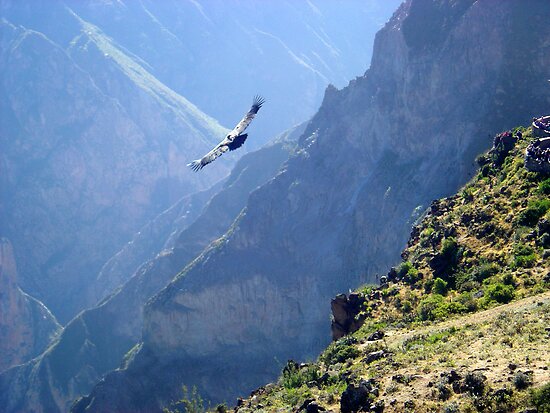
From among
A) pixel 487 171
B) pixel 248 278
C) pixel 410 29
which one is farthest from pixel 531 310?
pixel 248 278

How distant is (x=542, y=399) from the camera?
77.9ft

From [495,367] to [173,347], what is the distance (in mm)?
162910

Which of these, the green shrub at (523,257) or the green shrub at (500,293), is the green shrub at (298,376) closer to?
the green shrub at (500,293)

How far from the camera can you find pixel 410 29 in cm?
15438

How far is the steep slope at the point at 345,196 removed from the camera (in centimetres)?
12650

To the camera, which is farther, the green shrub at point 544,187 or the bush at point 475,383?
the green shrub at point 544,187

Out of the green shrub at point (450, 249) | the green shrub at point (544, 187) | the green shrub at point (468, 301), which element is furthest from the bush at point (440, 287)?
the green shrub at point (544, 187)

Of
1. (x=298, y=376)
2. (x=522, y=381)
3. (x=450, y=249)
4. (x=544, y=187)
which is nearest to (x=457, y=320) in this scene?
(x=298, y=376)

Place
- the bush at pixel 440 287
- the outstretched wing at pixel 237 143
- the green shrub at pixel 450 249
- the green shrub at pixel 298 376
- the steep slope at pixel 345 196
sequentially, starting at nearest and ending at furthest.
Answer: the outstretched wing at pixel 237 143
the green shrub at pixel 298 376
the bush at pixel 440 287
the green shrub at pixel 450 249
the steep slope at pixel 345 196

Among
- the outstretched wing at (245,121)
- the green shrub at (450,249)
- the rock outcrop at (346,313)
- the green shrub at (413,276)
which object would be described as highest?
the outstretched wing at (245,121)

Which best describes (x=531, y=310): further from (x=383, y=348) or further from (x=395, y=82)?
(x=395, y=82)

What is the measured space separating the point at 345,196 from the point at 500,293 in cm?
13072

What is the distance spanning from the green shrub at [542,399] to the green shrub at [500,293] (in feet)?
54.6

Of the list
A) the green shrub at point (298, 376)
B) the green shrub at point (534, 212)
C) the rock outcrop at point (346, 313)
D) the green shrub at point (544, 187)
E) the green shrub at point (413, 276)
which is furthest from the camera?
the green shrub at point (413, 276)
